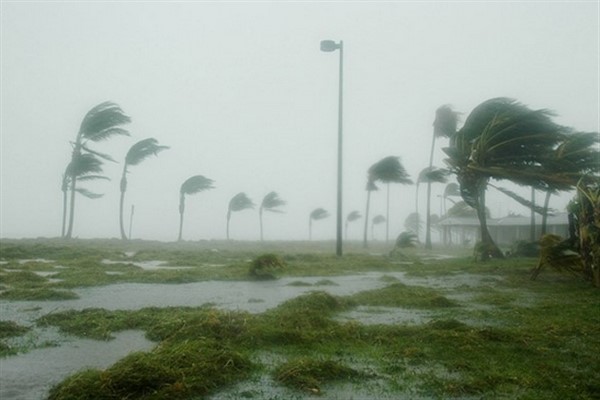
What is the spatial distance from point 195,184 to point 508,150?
36745mm

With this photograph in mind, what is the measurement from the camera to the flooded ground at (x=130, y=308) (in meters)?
3.68

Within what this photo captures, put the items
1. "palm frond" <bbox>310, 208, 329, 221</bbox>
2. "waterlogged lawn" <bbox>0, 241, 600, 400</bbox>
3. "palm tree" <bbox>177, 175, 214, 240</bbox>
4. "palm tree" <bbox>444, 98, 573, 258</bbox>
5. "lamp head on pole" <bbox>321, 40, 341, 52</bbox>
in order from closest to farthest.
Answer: "waterlogged lawn" <bbox>0, 241, 600, 400</bbox>, "palm tree" <bbox>444, 98, 573, 258</bbox>, "lamp head on pole" <bbox>321, 40, 341, 52</bbox>, "palm tree" <bbox>177, 175, 214, 240</bbox>, "palm frond" <bbox>310, 208, 329, 221</bbox>

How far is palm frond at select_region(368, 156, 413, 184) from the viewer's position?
37.0 m

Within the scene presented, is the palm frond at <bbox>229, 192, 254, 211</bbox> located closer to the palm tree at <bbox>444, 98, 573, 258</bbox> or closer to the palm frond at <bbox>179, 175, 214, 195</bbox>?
the palm frond at <bbox>179, 175, 214, 195</bbox>

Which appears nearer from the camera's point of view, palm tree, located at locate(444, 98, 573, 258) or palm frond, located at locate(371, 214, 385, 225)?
palm tree, located at locate(444, 98, 573, 258)

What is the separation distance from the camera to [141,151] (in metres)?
34.5

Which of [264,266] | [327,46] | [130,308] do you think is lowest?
[130,308]

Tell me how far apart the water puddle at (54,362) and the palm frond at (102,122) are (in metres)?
26.2

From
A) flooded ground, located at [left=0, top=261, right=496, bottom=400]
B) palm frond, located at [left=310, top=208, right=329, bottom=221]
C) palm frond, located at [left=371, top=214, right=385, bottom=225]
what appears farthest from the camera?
palm frond, located at [left=371, top=214, right=385, bottom=225]

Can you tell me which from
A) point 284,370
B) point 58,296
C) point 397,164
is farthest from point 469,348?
point 397,164

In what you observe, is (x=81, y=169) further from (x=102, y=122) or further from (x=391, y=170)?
(x=391, y=170)

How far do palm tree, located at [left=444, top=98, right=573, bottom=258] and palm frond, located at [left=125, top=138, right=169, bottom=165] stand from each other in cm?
2448

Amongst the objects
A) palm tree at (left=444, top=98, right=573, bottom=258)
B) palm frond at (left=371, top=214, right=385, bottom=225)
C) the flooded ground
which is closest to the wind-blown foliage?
palm tree at (left=444, top=98, right=573, bottom=258)

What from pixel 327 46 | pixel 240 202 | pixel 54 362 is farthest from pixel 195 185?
pixel 54 362
